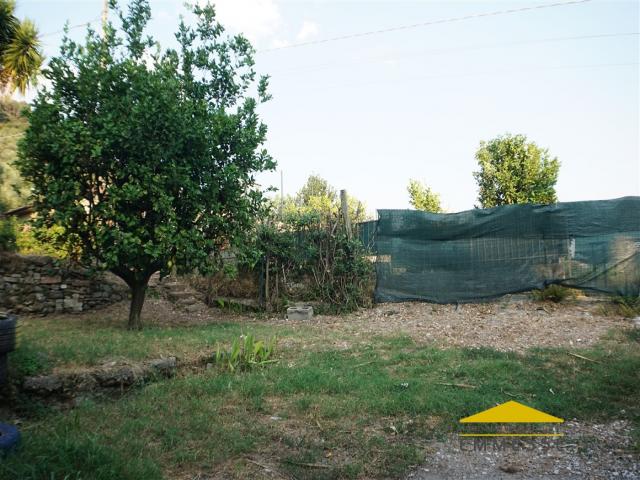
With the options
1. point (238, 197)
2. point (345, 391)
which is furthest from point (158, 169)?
point (345, 391)

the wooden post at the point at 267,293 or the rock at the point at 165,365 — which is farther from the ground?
the wooden post at the point at 267,293

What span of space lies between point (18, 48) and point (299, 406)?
34.5 feet

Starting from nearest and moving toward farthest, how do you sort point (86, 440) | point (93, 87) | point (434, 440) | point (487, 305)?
point (86, 440) < point (434, 440) < point (93, 87) < point (487, 305)

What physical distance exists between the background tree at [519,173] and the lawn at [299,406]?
8.65m

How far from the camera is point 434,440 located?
3.23 metres

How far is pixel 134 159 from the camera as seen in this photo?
6672 millimetres

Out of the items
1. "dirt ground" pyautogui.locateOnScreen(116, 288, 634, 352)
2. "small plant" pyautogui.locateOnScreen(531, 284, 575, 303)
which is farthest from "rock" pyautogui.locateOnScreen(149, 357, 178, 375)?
"small plant" pyautogui.locateOnScreen(531, 284, 575, 303)

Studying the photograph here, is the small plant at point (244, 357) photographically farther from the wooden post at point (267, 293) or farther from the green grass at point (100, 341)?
the wooden post at point (267, 293)

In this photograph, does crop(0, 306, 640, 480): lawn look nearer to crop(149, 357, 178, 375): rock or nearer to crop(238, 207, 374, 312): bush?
crop(149, 357, 178, 375): rock

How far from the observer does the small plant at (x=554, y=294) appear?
853 centimetres

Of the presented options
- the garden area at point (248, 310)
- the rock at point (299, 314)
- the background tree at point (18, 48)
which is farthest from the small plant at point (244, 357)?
the background tree at point (18, 48)

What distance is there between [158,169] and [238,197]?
134 cm

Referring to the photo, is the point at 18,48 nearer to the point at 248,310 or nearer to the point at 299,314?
the point at 248,310

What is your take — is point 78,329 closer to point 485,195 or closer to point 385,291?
point 385,291
